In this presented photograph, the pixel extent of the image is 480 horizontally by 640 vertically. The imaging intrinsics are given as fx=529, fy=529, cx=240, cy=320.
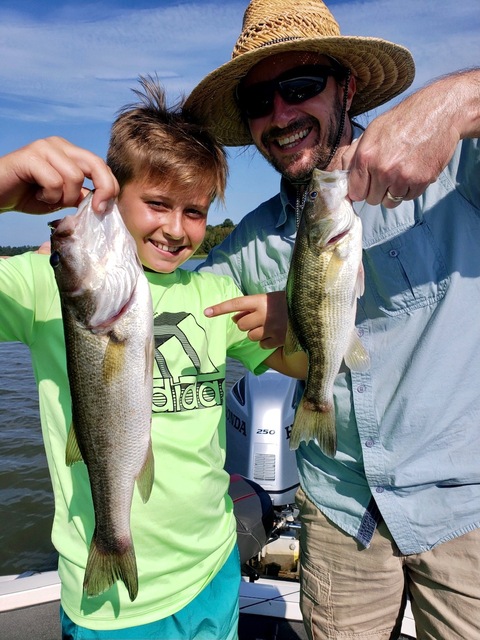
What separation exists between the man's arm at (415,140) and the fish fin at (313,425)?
39.8 inches

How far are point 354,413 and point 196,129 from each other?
183cm

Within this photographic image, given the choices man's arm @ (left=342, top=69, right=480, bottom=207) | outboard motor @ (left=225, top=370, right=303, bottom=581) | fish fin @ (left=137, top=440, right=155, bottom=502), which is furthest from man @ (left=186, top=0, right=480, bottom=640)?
outboard motor @ (left=225, top=370, right=303, bottom=581)

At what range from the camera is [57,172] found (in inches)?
69.7

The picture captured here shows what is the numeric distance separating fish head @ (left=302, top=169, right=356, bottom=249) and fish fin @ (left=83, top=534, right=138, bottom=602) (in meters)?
1.50

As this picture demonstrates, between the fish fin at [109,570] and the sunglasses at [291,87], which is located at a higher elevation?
the sunglasses at [291,87]

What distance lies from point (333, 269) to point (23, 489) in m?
7.47

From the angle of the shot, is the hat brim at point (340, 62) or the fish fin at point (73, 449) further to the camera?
the hat brim at point (340, 62)

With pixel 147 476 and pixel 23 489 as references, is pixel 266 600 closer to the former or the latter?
pixel 147 476

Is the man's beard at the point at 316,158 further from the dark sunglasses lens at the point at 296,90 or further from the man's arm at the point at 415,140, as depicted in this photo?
the man's arm at the point at 415,140

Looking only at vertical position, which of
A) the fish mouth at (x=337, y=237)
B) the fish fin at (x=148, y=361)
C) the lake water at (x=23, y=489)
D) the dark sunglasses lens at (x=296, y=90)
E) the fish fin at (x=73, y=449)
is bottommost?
the lake water at (x=23, y=489)

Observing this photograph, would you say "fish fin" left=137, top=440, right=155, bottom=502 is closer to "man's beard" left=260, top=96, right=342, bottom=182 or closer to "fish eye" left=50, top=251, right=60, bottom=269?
"fish eye" left=50, top=251, right=60, bottom=269

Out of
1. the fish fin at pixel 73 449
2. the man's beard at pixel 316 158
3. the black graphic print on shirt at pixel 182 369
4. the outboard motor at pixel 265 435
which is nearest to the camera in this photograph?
the fish fin at pixel 73 449

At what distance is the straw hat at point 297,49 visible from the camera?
2.90 meters

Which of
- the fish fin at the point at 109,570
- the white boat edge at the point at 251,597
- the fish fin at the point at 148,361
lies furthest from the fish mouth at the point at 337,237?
the white boat edge at the point at 251,597
